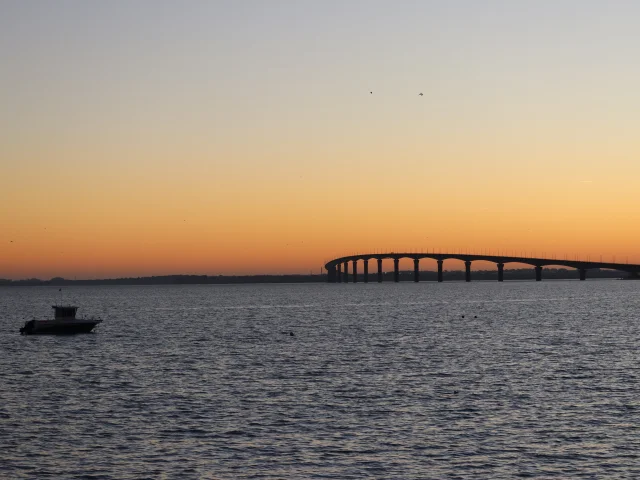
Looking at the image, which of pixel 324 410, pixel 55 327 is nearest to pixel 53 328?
pixel 55 327

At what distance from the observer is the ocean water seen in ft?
115

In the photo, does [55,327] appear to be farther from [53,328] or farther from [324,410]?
[324,410]

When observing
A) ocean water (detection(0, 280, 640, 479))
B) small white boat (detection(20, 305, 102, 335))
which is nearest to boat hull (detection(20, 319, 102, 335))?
small white boat (detection(20, 305, 102, 335))

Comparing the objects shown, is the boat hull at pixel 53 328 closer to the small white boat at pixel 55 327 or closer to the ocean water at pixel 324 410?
the small white boat at pixel 55 327

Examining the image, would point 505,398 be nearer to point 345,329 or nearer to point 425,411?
point 425,411

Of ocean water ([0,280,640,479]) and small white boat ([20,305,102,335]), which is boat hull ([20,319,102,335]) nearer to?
small white boat ([20,305,102,335])

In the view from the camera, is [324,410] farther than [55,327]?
No

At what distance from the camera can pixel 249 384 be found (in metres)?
59.0

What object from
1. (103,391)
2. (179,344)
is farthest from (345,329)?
(103,391)

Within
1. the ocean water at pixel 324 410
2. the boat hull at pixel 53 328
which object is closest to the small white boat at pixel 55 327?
the boat hull at pixel 53 328

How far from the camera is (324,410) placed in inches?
1865

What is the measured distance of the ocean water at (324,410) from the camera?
115 ft

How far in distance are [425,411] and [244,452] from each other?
1316 centimetres

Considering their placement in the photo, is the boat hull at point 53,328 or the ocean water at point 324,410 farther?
the boat hull at point 53,328
